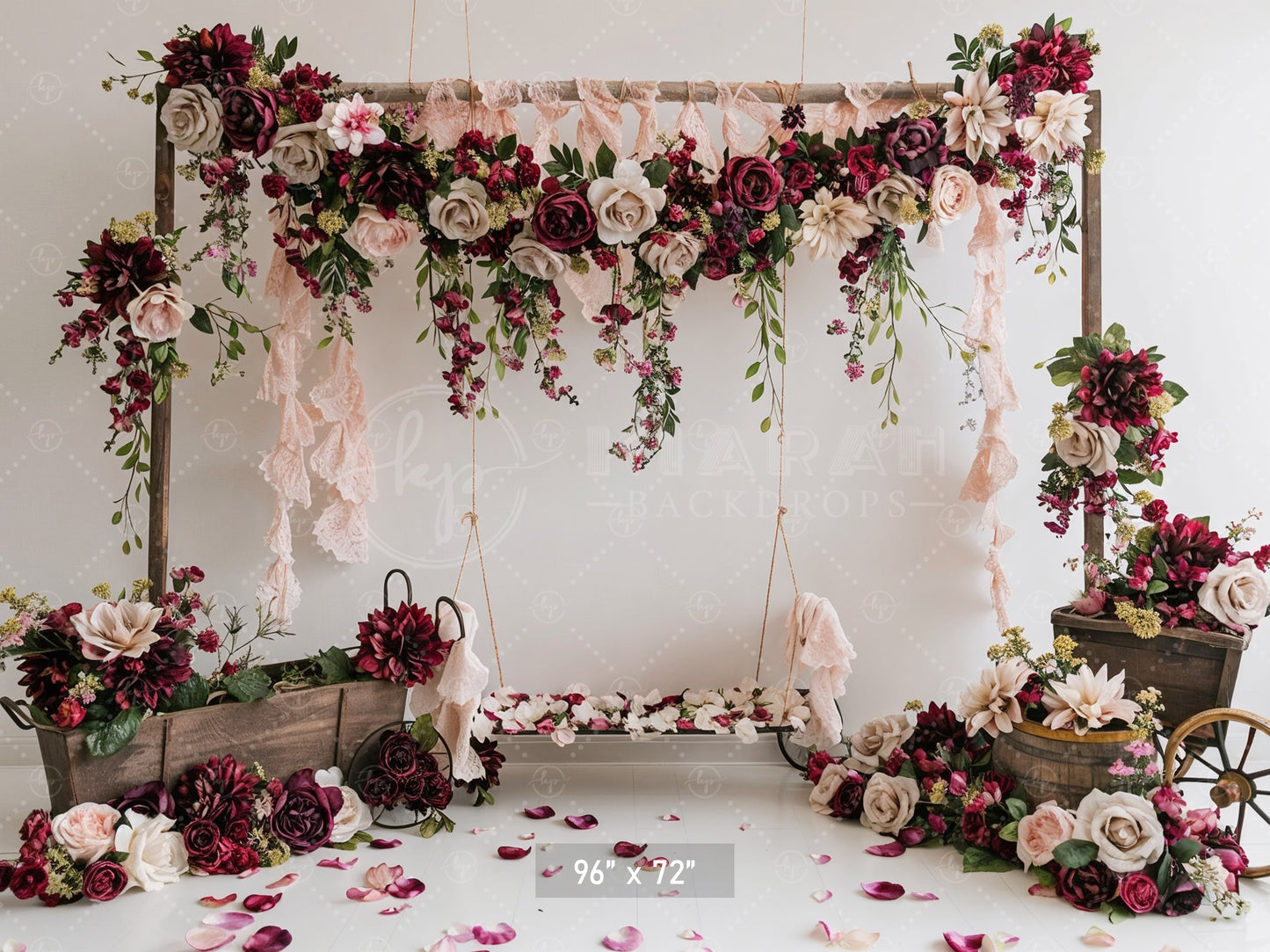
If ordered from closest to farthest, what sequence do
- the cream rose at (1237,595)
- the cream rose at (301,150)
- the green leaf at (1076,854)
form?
the green leaf at (1076,854)
the cream rose at (1237,595)
the cream rose at (301,150)

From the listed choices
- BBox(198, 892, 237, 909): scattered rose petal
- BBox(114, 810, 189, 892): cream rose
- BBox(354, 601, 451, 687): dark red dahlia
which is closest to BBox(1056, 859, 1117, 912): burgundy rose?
BBox(354, 601, 451, 687): dark red dahlia

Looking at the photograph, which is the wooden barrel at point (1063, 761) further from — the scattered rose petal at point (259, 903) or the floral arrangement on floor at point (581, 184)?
the scattered rose petal at point (259, 903)

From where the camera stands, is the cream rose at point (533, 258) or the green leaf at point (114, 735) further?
the cream rose at point (533, 258)

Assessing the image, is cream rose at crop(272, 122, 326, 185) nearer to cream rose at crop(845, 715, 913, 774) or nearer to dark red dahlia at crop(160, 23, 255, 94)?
dark red dahlia at crop(160, 23, 255, 94)

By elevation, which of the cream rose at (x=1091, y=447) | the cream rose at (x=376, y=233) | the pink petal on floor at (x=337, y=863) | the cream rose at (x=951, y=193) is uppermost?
the cream rose at (x=951, y=193)

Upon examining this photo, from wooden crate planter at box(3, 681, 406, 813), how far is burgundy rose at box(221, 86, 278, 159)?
134cm

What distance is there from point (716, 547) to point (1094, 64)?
1.86 meters

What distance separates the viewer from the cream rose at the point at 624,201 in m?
2.20

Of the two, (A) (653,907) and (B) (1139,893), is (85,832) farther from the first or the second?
(B) (1139,893)

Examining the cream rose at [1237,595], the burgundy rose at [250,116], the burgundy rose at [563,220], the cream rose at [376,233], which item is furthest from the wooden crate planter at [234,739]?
the cream rose at [1237,595]

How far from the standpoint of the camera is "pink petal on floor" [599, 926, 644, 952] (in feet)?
5.74

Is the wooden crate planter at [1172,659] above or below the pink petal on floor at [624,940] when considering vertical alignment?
above

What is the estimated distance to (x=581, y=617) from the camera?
2834 millimetres

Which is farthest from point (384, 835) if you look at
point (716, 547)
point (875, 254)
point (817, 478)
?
point (875, 254)
